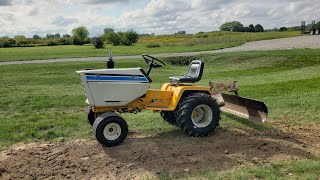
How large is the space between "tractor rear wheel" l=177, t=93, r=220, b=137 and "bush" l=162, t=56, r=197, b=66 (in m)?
23.1

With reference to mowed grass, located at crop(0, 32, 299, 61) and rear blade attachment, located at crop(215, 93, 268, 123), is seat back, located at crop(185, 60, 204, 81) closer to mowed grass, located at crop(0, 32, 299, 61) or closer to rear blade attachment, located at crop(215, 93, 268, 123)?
rear blade attachment, located at crop(215, 93, 268, 123)

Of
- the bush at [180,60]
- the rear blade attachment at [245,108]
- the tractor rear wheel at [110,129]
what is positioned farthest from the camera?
the bush at [180,60]

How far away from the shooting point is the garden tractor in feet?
22.4

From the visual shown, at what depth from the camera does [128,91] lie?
7082 millimetres

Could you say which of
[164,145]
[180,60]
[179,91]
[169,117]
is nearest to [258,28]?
[180,60]

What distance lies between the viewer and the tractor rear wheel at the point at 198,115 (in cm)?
734

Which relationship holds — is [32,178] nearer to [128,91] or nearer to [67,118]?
[128,91]

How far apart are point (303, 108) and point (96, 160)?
6412mm

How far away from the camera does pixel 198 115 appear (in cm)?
792

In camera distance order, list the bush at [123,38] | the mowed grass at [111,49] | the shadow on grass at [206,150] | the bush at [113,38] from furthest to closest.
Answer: the bush at [113,38]
the bush at [123,38]
the mowed grass at [111,49]
the shadow on grass at [206,150]

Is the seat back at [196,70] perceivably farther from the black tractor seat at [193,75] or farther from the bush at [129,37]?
the bush at [129,37]


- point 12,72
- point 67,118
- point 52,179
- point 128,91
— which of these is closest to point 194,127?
point 128,91

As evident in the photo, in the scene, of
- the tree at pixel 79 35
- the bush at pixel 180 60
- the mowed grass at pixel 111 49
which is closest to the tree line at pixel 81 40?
the tree at pixel 79 35

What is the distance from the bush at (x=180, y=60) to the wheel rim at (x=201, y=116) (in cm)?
2308
